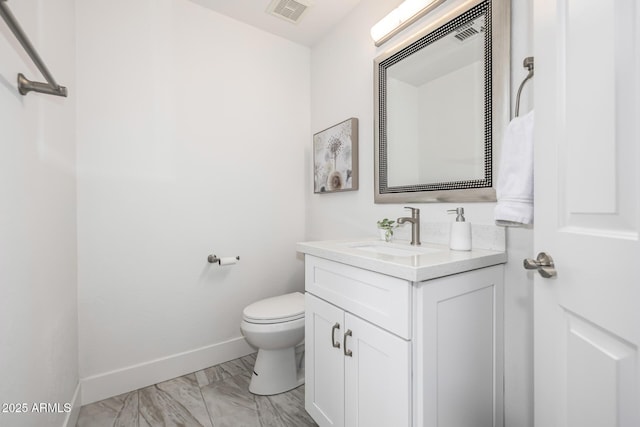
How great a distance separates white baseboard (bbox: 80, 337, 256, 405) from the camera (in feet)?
4.99

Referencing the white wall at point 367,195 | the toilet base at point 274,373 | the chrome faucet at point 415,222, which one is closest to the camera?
the white wall at point 367,195

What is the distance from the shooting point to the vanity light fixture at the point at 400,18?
1352 millimetres

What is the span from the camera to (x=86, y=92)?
1489 mm

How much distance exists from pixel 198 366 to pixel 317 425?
91 cm

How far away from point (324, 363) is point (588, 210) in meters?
1.05

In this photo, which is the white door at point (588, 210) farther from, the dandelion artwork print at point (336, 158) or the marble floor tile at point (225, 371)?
the marble floor tile at point (225, 371)

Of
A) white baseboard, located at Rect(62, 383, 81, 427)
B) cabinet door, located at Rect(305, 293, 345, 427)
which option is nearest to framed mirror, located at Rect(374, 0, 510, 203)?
cabinet door, located at Rect(305, 293, 345, 427)

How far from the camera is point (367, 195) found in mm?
1739

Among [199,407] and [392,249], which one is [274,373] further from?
[392,249]

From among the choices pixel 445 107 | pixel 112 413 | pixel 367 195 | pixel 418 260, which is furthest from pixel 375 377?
pixel 112 413

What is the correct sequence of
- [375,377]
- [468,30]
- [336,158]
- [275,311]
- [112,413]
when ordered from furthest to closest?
[336,158], [275,311], [112,413], [468,30], [375,377]

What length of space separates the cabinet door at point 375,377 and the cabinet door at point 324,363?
0.05m

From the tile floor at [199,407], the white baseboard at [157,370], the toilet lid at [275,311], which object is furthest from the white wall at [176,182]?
the toilet lid at [275,311]

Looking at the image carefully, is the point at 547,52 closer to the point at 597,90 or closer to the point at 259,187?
the point at 597,90
